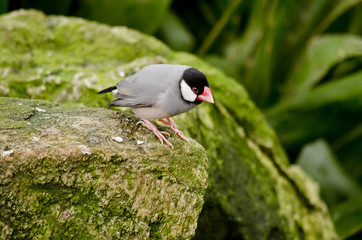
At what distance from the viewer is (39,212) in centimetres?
138

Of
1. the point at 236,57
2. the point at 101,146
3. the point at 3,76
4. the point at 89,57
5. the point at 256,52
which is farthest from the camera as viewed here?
the point at 236,57

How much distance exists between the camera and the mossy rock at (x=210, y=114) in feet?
7.52

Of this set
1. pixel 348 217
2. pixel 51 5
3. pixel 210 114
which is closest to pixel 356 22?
pixel 348 217

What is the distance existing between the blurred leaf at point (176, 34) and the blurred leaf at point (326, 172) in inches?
56.6

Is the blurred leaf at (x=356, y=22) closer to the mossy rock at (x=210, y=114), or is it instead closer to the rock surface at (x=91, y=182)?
the mossy rock at (x=210, y=114)

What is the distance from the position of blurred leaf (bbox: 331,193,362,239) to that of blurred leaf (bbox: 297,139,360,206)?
0.47ft

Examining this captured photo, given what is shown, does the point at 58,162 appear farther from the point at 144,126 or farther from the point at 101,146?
the point at 144,126

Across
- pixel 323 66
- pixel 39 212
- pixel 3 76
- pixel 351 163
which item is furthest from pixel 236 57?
pixel 39 212

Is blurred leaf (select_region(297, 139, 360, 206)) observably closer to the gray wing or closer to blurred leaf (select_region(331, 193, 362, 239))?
blurred leaf (select_region(331, 193, 362, 239))

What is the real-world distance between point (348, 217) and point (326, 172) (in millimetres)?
360

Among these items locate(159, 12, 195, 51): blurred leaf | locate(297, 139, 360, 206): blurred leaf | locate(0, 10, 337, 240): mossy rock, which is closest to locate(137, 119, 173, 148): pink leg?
locate(0, 10, 337, 240): mossy rock

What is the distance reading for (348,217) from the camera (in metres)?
3.08

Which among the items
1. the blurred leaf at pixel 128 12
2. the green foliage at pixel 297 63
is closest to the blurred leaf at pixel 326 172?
the green foliage at pixel 297 63

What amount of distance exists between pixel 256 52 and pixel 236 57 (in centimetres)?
28
